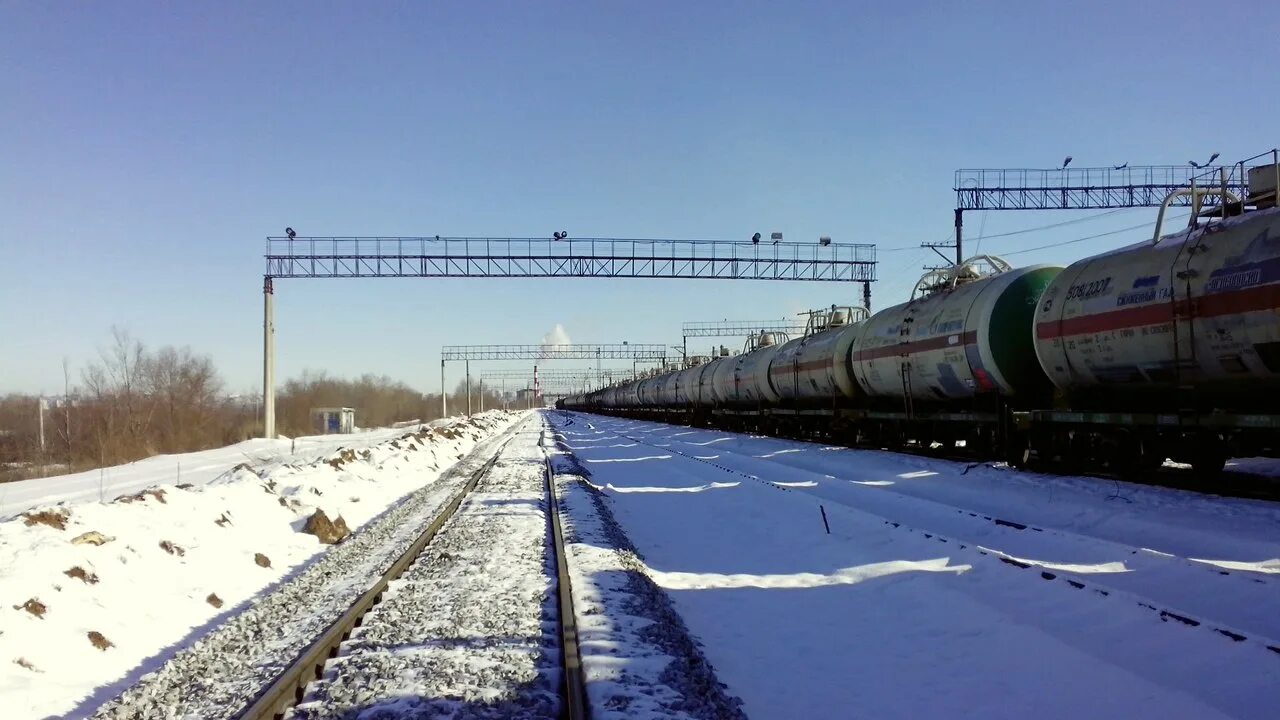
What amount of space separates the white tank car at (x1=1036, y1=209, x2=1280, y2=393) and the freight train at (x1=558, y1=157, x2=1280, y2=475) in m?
0.02

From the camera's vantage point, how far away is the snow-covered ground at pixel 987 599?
4.65 meters

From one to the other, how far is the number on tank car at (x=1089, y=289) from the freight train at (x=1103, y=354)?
1.0 inches

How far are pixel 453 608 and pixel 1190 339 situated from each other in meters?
9.47

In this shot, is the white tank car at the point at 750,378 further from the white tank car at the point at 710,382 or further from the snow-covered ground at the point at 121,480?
the snow-covered ground at the point at 121,480

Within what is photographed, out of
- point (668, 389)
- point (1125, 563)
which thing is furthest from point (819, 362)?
point (668, 389)

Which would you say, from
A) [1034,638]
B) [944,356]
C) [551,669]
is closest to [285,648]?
[551,669]

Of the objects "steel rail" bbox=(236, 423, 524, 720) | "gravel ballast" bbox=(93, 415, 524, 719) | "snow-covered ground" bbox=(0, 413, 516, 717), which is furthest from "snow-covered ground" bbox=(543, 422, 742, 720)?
"snow-covered ground" bbox=(0, 413, 516, 717)

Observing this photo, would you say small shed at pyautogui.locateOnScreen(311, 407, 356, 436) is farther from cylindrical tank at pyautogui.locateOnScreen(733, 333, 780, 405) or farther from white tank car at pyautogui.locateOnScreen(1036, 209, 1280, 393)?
white tank car at pyautogui.locateOnScreen(1036, 209, 1280, 393)

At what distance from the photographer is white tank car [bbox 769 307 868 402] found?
73.3ft

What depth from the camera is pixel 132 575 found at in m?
7.66

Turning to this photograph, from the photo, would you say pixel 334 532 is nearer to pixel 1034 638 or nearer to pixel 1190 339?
pixel 1034 638

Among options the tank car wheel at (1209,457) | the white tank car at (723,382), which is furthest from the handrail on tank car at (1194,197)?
the white tank car at (723,382)

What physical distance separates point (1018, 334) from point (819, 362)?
9395 mm

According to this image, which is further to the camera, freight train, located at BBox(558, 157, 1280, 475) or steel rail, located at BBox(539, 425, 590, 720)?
freight train, located at BBox(558, 157, 1280, 475)
